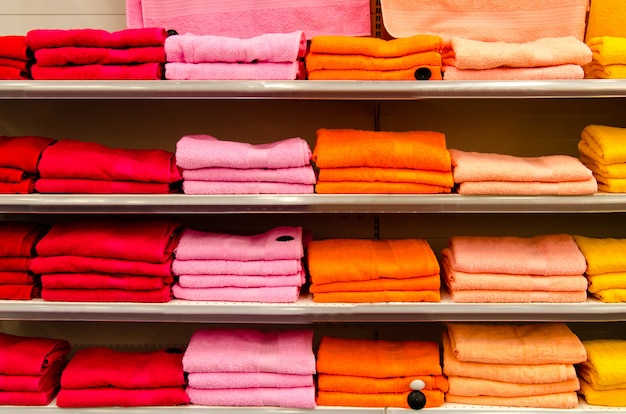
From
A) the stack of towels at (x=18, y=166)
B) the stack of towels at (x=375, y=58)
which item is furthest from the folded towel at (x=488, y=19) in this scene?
the stack of towels at (x=18, y=166)

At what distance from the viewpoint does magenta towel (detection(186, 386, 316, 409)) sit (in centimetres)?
153

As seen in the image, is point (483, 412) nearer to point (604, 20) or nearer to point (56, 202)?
point (604, 20)

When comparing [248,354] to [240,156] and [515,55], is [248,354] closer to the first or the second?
[240,156]

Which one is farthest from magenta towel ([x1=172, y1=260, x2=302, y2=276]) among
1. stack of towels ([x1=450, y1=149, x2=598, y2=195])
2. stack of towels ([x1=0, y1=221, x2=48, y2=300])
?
stack of towels ([x1=450, y1=149, x2=598, y2=195])

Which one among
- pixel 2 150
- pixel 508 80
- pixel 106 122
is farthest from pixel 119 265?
pixel 508 80

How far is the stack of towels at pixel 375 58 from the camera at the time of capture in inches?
57.1

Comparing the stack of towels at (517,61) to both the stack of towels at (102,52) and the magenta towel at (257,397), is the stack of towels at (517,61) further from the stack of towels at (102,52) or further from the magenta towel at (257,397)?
the magenta towel at (257,397)

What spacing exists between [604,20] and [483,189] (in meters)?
0.75

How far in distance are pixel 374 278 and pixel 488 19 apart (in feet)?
3.04

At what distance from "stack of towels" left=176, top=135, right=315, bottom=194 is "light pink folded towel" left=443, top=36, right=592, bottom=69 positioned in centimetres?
53

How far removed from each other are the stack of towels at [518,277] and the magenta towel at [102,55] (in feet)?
3.61

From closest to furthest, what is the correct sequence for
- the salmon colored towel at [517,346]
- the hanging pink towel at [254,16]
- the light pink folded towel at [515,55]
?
the light pink folded towel at [515,55], the salmon colored towel at [517,346], the hanging pink towel at [254,16]

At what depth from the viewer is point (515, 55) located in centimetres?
143

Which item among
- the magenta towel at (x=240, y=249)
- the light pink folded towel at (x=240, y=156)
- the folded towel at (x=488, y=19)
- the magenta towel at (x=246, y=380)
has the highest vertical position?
the folded towel at (x=488, y=19)
